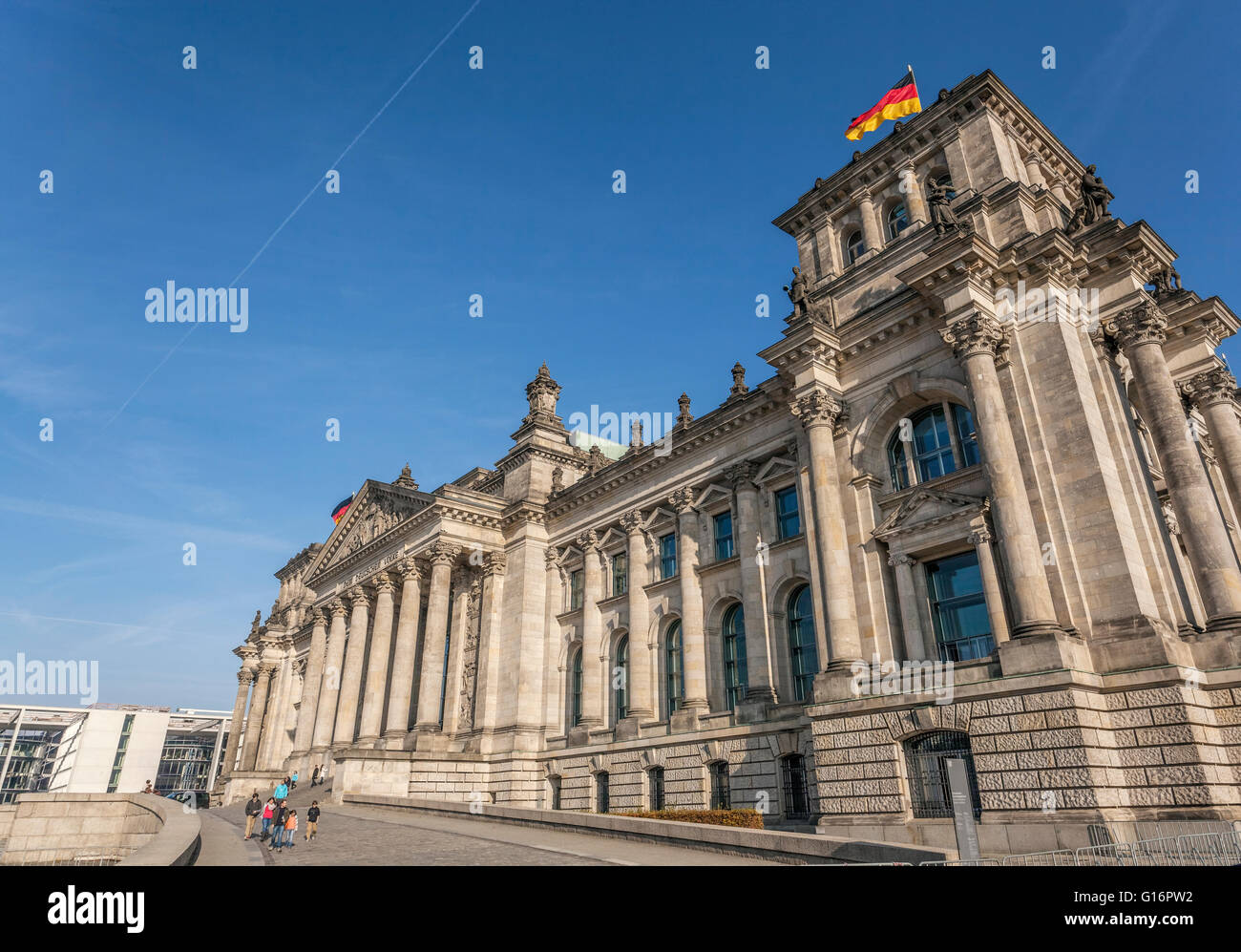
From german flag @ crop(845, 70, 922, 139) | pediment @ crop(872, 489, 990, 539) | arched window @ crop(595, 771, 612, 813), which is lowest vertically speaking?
arched window @ crop(595, 771, 612, 813)

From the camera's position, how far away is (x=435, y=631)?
44.0 m

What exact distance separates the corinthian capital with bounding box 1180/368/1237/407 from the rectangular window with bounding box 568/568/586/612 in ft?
92.6

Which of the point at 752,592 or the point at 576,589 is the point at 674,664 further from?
the point at 576,589

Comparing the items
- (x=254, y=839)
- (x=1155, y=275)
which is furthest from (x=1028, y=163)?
(x=254, y=839)

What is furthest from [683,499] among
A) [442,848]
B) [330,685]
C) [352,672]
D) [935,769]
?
[330,685]

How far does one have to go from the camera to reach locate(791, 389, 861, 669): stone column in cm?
2509

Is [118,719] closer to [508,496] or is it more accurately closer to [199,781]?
[199,781]

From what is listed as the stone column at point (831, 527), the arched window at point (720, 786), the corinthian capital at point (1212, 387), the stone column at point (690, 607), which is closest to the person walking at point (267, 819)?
the stone column at point (690, 607)

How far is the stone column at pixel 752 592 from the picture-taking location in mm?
30016

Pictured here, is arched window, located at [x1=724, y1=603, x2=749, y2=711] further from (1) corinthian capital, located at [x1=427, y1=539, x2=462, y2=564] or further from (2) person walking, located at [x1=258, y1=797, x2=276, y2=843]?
(2) person walking, located at [x1=258, y1=797, x2=276, y2=843]

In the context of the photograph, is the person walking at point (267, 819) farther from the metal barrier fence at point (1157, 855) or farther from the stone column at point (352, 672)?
the metal barrier fence at point (1157, 855)

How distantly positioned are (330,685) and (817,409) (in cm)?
3995

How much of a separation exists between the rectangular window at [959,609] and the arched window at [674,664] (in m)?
13.3

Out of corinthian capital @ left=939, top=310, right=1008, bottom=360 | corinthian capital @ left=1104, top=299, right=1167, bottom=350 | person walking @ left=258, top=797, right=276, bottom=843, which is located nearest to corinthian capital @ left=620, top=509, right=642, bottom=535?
corinthian capital @ left=939, top=310, right=1008, bottom=360
